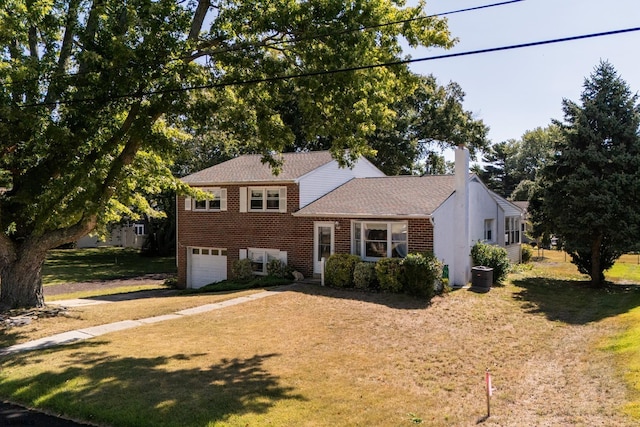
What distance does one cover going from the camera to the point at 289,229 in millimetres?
21656

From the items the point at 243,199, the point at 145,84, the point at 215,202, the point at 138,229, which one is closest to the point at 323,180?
the point at 243,199

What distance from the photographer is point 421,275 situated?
16.8 m

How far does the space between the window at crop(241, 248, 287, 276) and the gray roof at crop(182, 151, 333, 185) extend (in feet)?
10.8

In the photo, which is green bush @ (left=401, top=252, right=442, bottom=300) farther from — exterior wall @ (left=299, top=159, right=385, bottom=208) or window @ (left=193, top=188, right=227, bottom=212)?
window @ (left=193, top=188, right=227, bottom=212)

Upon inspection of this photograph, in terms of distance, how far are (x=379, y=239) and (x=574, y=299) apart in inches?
301

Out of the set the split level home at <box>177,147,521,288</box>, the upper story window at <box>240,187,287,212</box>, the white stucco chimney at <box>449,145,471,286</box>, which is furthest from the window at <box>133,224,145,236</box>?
the white stucco chimney at <box>449,145,471,286</box>

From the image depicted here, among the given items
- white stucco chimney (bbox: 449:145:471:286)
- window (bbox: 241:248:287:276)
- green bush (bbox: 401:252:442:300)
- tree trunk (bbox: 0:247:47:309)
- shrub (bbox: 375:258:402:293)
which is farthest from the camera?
window (bbox: 241:248:287:276)

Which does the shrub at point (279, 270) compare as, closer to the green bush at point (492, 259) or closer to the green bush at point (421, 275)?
the green bush at point (421, 275)

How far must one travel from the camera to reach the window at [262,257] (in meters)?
22.0

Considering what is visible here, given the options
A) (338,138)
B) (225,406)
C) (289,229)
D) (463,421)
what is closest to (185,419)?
(225,406)

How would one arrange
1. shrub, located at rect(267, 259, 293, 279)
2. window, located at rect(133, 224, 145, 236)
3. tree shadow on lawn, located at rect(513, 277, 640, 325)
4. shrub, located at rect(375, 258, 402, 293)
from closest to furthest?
tree shadow on lawn, located at rect(513, 277, 640, 325)
shrub, located at rect(375, 258, 402, 293)
shrub, located at rect(267, 259, 293, 279)
window, located at rect(133, 224, 145, 236)

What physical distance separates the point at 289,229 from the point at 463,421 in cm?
1536

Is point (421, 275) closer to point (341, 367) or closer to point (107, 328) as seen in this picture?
point (341, 367)

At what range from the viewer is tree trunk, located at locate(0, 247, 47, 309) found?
13344 mm
